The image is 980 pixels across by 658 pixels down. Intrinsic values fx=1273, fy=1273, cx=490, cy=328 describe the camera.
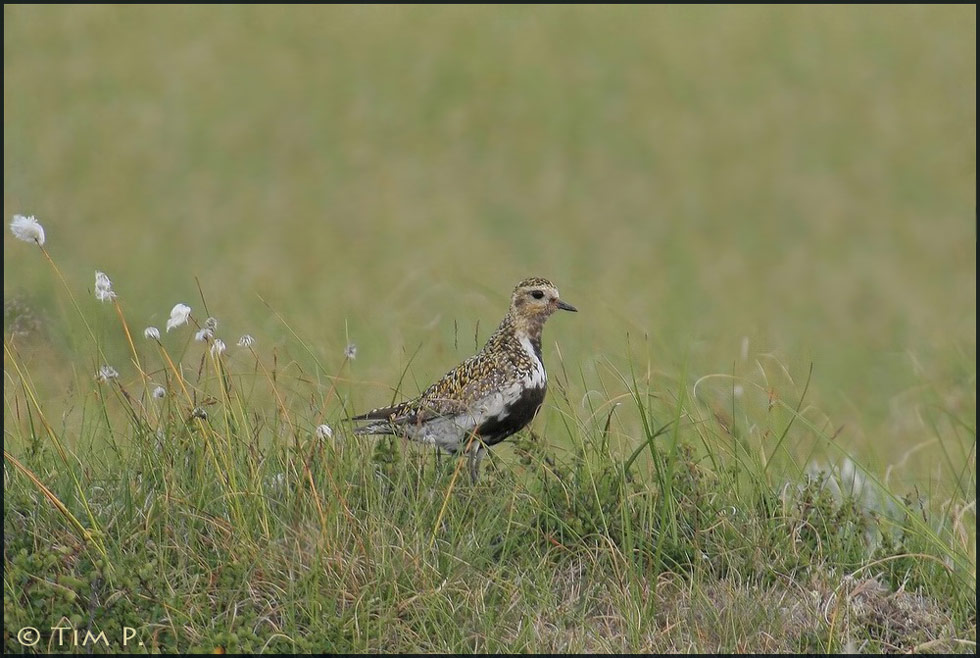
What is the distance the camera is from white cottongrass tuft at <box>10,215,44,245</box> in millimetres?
5375

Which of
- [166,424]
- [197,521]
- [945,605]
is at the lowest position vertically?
[945,605]

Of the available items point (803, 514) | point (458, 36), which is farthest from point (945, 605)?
point (458, 36)

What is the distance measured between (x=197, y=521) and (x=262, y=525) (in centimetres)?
31

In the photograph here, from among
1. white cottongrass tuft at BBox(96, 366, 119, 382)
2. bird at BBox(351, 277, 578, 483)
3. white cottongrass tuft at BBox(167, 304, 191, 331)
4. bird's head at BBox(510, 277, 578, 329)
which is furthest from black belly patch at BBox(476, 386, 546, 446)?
white cottongrass tuft at BBox(96, 366, 119, 382)

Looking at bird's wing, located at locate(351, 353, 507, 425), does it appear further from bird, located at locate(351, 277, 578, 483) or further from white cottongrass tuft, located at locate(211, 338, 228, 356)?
white cottongrass tuft, located at locate(211, 338, 228, 356)

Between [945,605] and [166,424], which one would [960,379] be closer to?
[945,605]

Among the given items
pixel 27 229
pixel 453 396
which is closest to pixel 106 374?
pixel 27 229

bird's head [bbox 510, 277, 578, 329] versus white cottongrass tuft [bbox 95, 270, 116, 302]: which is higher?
white cottongrass tuft [bbox 95, 270, 116, 302]

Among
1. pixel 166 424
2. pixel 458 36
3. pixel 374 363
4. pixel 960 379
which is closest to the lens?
pixel 166 424

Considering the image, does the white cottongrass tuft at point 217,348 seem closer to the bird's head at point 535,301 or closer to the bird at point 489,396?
the bird at point 489,396

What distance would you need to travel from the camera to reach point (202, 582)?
5.36m

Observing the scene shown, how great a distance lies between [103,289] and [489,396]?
5.97ft

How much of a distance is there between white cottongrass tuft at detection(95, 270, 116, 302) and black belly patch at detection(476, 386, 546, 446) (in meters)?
1.79

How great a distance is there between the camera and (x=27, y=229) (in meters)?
5.38
